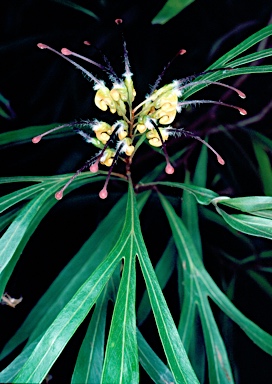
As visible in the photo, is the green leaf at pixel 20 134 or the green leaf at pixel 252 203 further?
the green leaf at pixel 20 134

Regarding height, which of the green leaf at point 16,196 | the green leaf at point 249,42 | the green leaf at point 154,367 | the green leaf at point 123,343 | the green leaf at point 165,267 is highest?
the green leaf at point 249,42

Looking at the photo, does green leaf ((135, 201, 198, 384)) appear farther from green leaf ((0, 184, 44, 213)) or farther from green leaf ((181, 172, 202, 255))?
green leaf ((181, 172, 202, 255))

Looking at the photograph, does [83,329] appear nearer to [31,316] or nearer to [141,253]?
[31,316]

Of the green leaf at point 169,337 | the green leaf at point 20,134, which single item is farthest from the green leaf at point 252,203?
the green leaf at point 20,134

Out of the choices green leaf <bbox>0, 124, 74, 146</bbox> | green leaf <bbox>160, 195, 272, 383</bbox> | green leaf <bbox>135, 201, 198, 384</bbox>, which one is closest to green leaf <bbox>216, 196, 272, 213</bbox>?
green leaf <bbox>135, 201, 198, 384</bbox>

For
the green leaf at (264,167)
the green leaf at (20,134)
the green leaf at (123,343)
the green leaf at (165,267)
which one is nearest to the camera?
the green leaf at (123,343)

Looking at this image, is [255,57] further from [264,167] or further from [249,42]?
[264,167]

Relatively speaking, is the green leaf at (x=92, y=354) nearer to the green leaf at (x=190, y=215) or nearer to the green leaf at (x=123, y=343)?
the green leaf at (x=123, y=343)

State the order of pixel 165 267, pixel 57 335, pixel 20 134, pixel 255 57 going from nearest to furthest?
pixel 57 335
pixel 255 57
pixel 20 134
pixel 165 267

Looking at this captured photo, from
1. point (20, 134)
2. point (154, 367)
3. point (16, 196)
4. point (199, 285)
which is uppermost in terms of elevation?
point (20, 134)

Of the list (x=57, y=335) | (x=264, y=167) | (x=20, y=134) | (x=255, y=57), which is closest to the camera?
(x=57, y=335)

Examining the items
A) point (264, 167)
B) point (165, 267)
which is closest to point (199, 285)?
point (165, 267)

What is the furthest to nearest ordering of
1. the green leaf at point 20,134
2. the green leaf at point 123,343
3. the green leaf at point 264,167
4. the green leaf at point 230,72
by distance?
1. the green leaf at point 264,167
2. the green leaf at point 20,134
3. the green leaf at point 230,72
4. the green leaf at point 123,343
